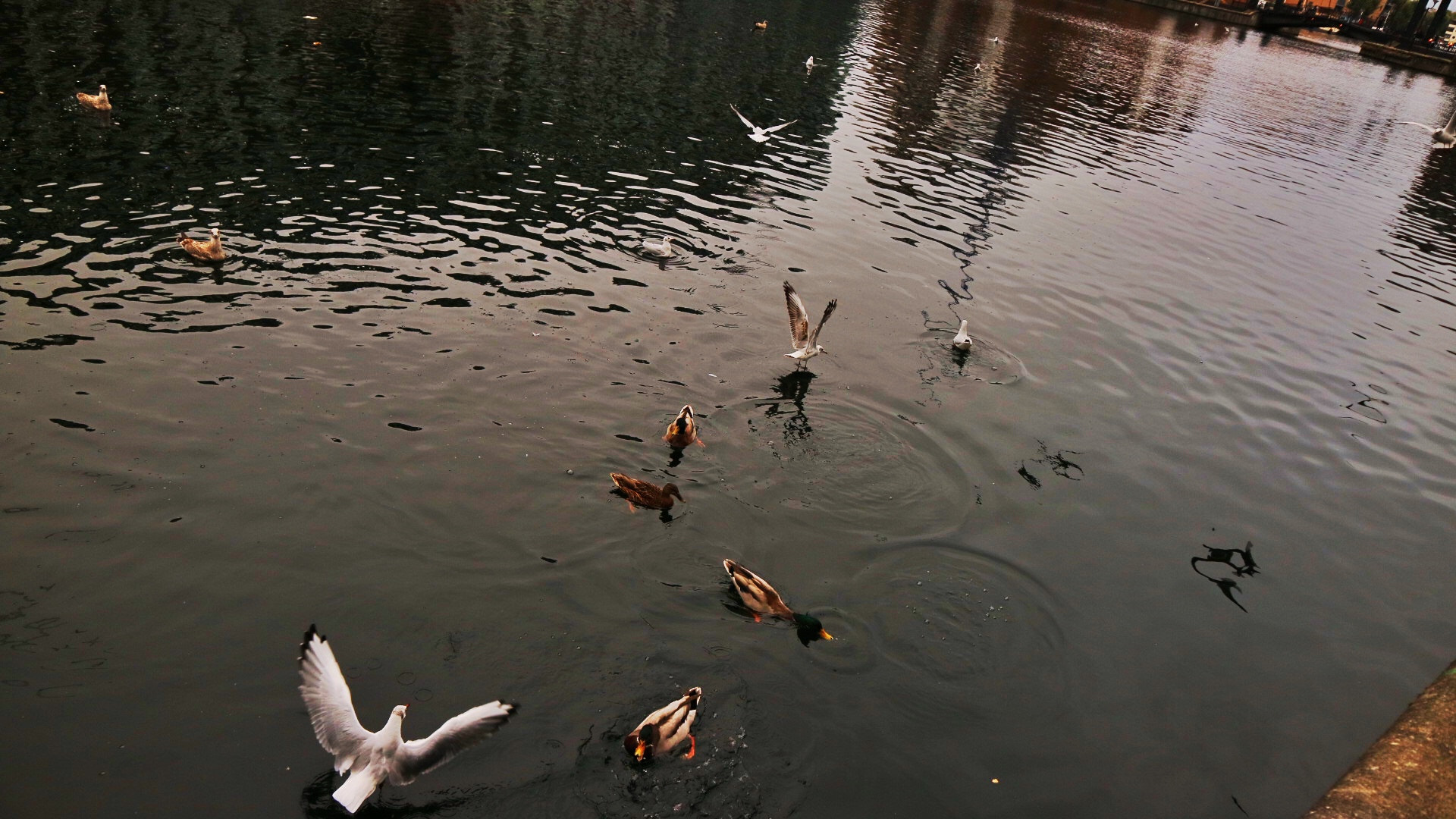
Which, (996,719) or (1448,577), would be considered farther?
(1448,577)

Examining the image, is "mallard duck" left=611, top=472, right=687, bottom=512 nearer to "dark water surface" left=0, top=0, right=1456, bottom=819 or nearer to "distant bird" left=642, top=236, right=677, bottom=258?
"dark water surface" left=0, top=0, right=1456, bottom=819

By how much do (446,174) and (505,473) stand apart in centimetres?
1288

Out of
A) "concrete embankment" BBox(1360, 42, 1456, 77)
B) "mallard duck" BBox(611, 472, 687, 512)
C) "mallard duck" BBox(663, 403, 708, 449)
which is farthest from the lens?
Result: "concrete embankment" BBox(1360, 42, 1456, 77)

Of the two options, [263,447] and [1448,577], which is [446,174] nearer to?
[263,447]

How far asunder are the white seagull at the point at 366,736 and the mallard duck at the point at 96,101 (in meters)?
20.6

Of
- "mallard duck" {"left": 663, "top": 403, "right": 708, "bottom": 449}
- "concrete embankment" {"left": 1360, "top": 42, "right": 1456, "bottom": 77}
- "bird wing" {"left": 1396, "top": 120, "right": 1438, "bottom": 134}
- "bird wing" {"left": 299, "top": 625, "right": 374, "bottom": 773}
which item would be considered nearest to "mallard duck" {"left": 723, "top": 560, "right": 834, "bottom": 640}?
"mallard duck" {"left": 663, "top": 403, "right": 708, "bottom": 449}

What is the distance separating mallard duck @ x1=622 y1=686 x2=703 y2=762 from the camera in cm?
802

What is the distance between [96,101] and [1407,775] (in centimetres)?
2737

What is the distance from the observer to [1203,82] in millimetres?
60250

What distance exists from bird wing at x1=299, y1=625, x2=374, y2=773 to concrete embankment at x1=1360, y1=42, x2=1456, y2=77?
377ft

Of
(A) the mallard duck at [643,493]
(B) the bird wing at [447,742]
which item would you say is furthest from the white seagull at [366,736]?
(A) the mallard duck at [643,493]

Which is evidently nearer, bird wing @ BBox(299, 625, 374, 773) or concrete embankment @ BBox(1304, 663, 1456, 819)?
bird wing @ BBox(299, 625, 374, 773)

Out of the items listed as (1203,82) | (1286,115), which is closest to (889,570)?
(1286,115)

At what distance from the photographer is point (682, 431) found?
12398 millimetres
